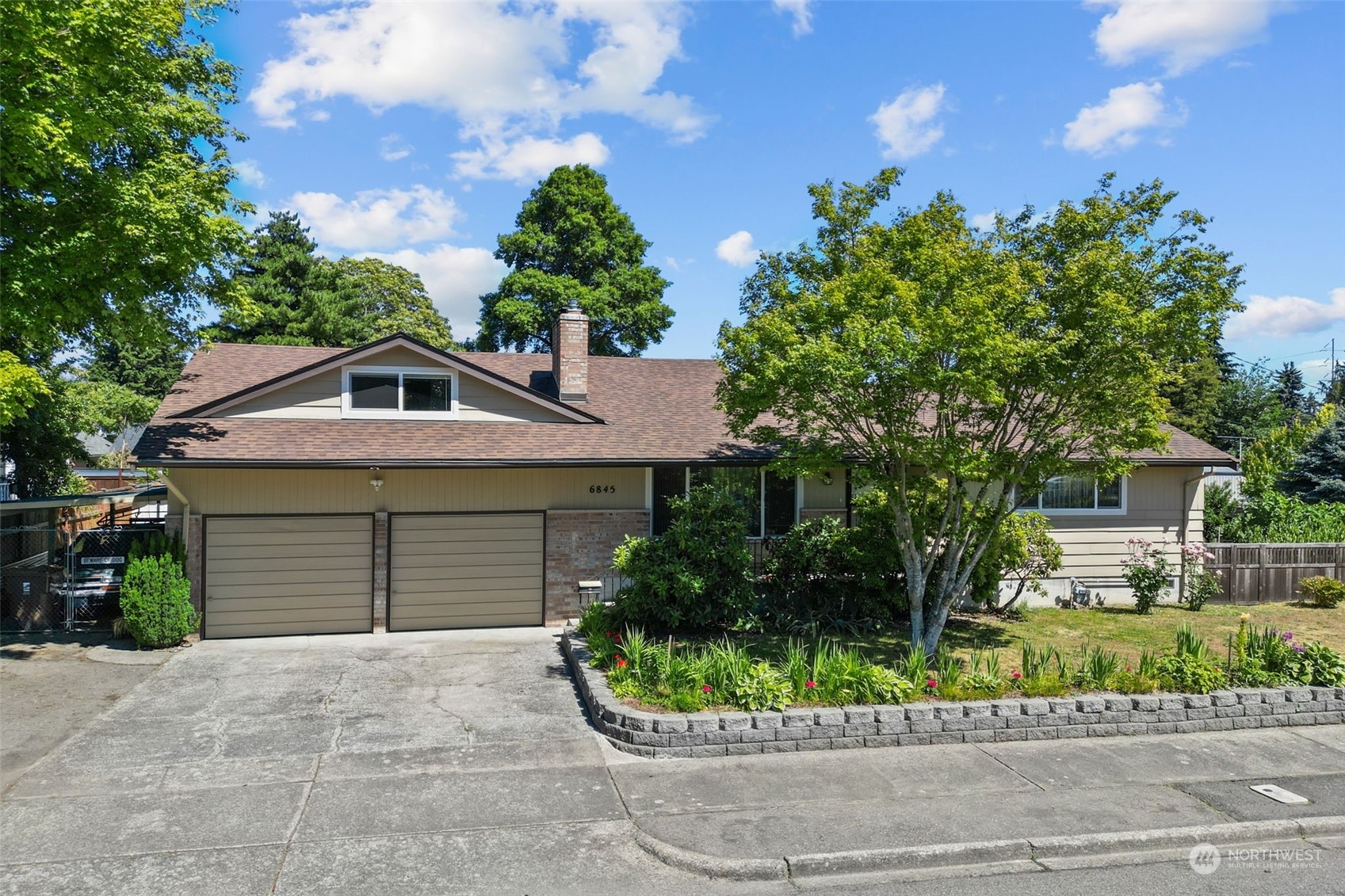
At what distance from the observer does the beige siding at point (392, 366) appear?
43.4 ft

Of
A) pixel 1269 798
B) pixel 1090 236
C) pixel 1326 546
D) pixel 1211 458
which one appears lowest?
pixel 1269 798

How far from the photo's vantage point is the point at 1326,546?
53.1ft

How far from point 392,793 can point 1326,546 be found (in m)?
17.7

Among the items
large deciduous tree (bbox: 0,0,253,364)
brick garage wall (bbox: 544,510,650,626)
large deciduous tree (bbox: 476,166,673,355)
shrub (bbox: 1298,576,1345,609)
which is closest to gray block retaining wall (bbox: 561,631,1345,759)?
brick garage wall (bbox: 544,510,650,626)

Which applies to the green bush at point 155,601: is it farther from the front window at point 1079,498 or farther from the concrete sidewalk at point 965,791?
the front window at point 1079,498

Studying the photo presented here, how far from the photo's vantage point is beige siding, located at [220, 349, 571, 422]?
13242 millimetres

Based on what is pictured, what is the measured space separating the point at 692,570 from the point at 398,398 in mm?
5967

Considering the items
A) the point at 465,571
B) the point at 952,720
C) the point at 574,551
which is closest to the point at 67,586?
the point at 465,571

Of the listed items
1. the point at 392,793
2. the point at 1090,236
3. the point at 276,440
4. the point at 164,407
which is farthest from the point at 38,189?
the point at 1090,236

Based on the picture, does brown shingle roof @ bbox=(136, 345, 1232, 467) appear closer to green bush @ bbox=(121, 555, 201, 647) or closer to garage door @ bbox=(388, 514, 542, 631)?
garage door @ bbox=(388, 514, 542, 631)

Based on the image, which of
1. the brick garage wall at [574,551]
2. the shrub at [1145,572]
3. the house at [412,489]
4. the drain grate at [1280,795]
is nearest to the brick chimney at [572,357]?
the house at [412,489]

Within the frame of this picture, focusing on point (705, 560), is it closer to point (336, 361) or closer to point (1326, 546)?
Result: point (336, 361)

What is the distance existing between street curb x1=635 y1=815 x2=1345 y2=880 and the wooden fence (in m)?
10.4

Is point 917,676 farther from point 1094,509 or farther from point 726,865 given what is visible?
point 1094,509
